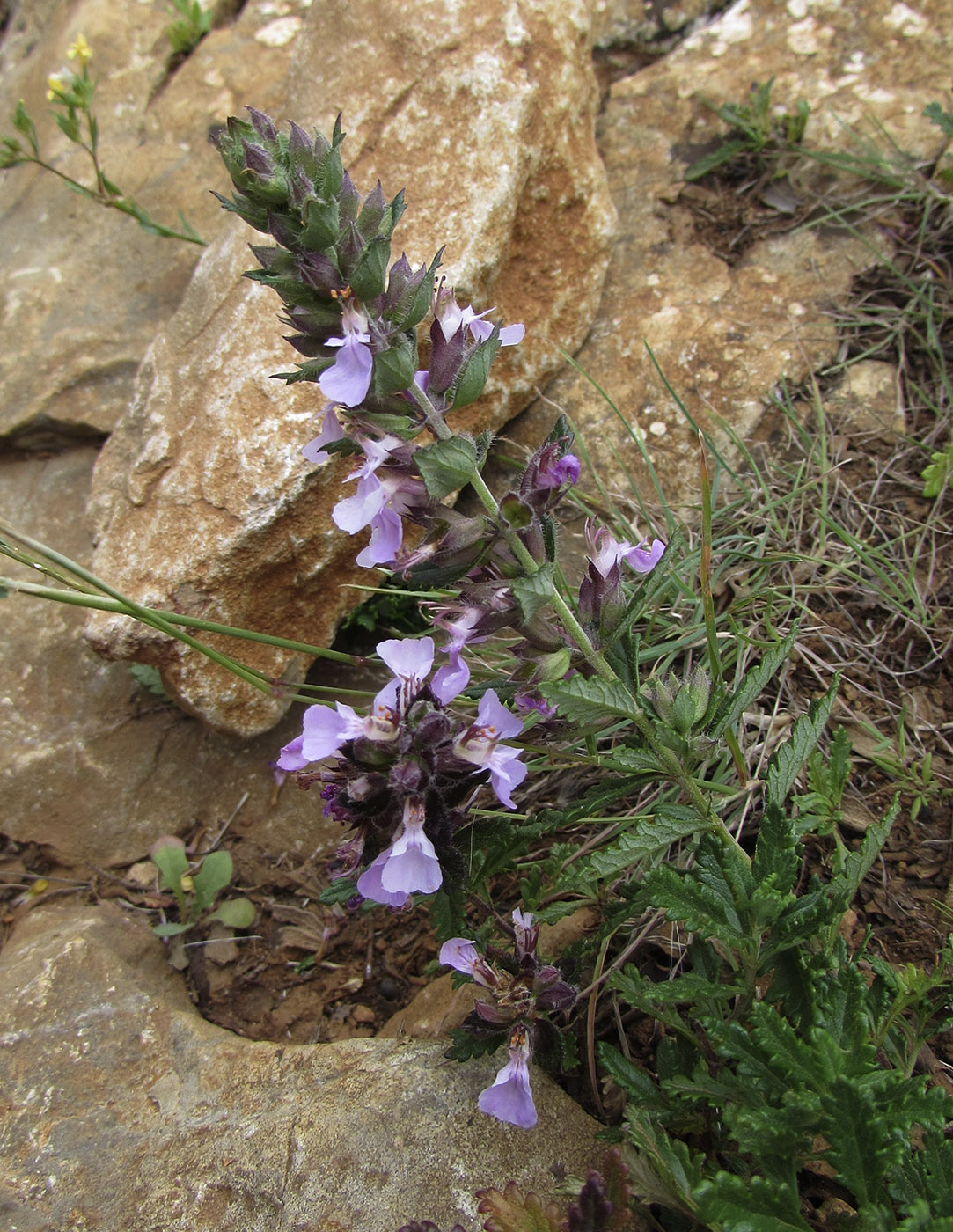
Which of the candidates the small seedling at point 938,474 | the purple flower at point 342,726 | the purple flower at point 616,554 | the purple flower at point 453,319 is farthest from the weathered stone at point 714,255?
the purple flower at point 342,726

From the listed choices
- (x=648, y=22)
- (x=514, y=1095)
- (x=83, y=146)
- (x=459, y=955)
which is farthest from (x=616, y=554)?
(x=648, y=22)

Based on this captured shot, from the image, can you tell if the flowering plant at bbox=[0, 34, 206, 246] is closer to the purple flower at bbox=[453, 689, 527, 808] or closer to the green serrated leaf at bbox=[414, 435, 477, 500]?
the green serrated leaf at bbox=[414, 435, 477, 500]

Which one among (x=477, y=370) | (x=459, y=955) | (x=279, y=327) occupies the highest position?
(x=477, y=370)

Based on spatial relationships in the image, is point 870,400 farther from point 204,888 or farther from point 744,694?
point 204,888

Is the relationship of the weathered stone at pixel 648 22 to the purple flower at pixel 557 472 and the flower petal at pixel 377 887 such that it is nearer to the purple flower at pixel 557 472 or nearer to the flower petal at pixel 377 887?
the purple flower at pixel 557 472

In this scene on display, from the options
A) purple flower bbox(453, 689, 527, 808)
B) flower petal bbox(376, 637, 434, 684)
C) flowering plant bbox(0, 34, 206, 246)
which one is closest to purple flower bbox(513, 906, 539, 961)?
purple flower bbox(453, 689, 527, 808)

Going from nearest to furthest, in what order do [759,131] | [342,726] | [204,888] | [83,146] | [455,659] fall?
1. [342,726]
2. [455,659]
3. [204,888]
4. [759,131]
5. [83,146]

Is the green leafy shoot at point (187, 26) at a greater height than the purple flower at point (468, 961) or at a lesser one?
greater

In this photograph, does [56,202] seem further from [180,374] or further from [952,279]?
[952,279]
